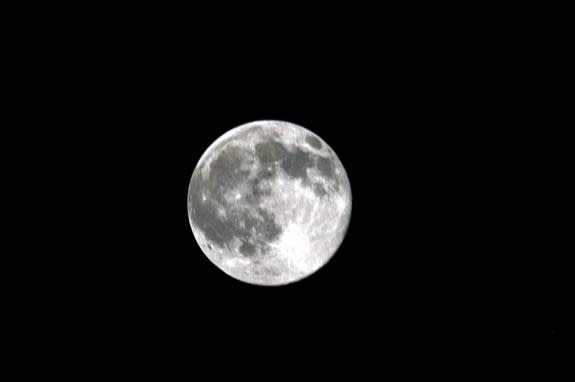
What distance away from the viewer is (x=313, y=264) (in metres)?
4.32

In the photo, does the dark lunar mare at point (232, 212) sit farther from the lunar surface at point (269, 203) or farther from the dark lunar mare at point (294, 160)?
the dark lunar mare at point (294, 160)

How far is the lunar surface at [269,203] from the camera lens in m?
3.94

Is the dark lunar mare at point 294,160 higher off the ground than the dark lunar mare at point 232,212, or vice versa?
the dark lunar mare at point 294,160

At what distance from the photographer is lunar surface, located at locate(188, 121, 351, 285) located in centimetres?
394

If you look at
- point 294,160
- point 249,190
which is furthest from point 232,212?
point 294,160

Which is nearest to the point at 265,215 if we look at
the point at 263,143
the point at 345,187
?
the point at 263,143

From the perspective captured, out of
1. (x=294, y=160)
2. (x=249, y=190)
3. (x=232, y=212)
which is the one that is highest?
(x=294, y=160)

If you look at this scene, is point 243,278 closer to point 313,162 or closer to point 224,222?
point 224,222

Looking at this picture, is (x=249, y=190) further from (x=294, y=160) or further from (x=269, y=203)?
(x=294, y=160)

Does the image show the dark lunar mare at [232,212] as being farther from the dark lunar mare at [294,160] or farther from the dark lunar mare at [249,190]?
the dark lunar mare at [294,160]

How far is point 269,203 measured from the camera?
3.90 metres

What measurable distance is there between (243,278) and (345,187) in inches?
52.4

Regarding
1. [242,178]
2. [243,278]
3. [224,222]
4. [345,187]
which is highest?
[345,187]

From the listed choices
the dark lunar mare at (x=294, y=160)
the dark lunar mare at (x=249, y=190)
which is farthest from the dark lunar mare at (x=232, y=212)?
the dark lunar mare at (x=294, y=160)
